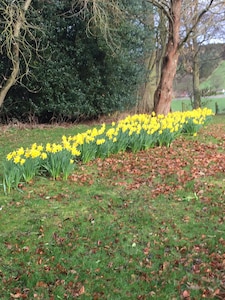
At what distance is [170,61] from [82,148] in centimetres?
520

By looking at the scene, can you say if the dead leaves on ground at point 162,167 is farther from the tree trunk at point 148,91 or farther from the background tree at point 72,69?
the tree trunk at point 148,91

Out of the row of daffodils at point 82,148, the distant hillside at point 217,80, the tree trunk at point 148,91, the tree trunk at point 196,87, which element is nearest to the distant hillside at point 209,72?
the distant hillside at point 217,80

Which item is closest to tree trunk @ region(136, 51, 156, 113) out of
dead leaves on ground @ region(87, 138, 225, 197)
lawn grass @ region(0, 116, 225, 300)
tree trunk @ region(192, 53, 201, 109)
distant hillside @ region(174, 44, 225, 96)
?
tree trunk @ region(192, 53, 201, 109)

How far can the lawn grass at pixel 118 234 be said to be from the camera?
290 cm

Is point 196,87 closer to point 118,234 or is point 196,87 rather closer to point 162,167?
point 162,167

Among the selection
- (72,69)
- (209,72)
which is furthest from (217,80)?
(72,69)

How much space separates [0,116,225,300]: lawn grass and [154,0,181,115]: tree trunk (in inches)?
A: 175

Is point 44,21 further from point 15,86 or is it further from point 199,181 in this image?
point 199,181

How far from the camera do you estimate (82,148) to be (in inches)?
235

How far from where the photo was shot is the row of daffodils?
490 centimetres

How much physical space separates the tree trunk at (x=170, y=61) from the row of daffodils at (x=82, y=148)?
164 centimetres

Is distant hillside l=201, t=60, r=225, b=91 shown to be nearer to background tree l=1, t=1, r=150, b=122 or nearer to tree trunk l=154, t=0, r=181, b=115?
background tree l=1, t=1, r=150, b=122

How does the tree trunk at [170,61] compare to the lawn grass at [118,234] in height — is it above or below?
above

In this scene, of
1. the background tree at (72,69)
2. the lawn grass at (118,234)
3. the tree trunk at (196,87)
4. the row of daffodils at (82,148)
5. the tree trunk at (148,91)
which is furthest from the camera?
the tree trunk at (196,87)
